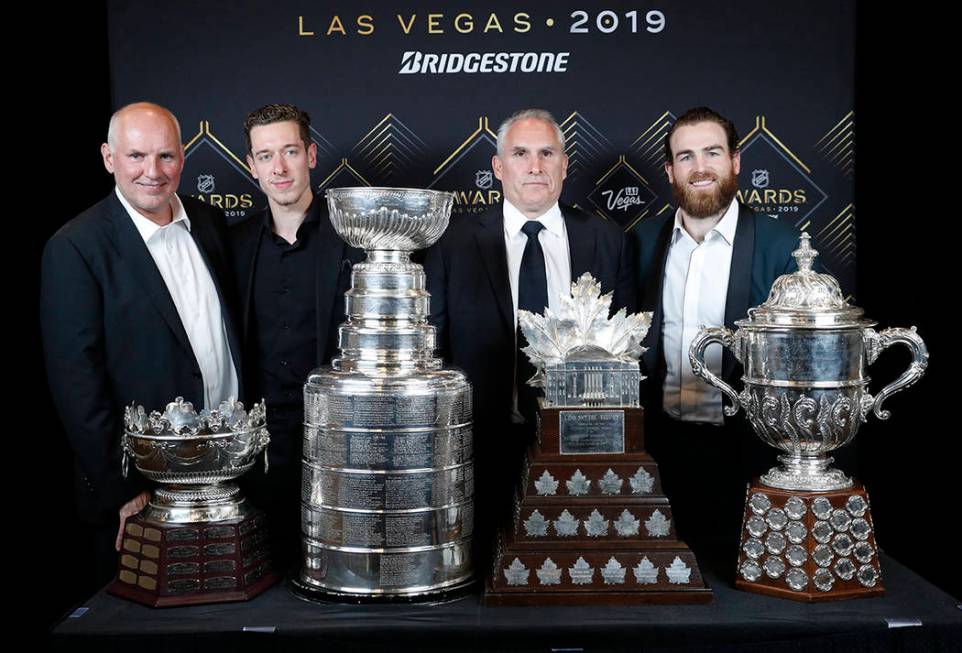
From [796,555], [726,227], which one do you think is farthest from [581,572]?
[726,227]

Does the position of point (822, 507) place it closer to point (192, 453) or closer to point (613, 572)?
point (613, 572)

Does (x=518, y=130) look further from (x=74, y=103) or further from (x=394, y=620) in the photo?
(x=394, y=620)

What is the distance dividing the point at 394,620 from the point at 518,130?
214 centimetres

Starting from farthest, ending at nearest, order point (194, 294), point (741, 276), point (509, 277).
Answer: point (509, 277), point (741, 276), point (194, 294)

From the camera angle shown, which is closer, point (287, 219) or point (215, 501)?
point (215, 501)

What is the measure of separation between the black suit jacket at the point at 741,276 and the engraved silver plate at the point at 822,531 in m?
1.00

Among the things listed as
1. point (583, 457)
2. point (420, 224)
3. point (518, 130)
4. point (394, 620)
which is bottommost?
point (394, 620)

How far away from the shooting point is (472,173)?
4.74 metres

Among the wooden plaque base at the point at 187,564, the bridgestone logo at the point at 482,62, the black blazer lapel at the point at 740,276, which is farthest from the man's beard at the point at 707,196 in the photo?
the wooden plaque base at the point at 187,564

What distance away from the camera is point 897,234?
4516mm

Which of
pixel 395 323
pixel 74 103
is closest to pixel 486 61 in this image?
pixel 74 103

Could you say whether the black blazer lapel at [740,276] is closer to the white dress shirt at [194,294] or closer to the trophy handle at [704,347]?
the trophy handle at [704,347]

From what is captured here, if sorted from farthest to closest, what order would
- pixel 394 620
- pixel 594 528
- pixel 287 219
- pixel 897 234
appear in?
pixel 897 234 < pixel 287 219 < pixel 594 528 < pixel 394 620

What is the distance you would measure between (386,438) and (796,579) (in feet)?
3.87
